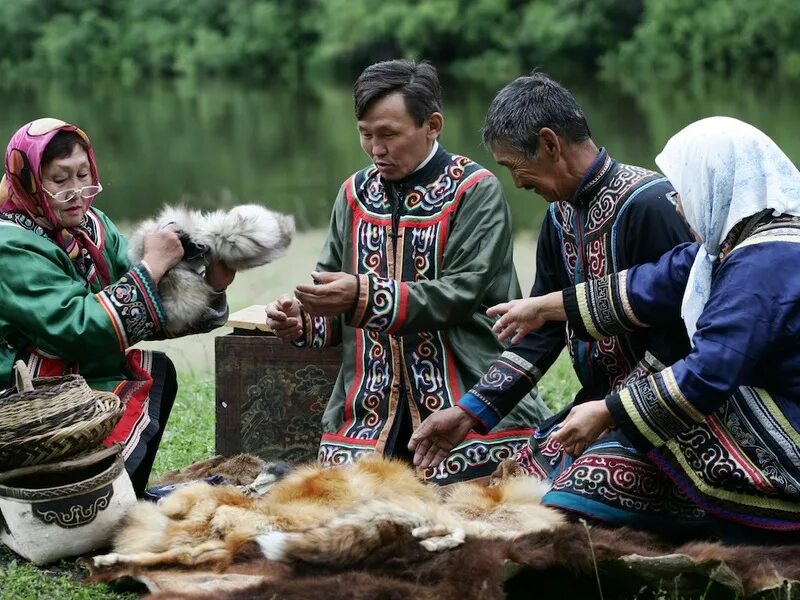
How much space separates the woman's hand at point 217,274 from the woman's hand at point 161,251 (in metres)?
0.15

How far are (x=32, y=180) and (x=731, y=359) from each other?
2262mm

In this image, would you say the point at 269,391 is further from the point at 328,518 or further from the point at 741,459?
the point at 741,459

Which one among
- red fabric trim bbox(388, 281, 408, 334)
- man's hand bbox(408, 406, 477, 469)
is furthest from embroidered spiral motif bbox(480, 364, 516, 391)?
red fabric trim bbox(388, 281, 408, 334)

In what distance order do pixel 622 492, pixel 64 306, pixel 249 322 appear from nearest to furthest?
pixel 622 492, pixel 64 306, pixel 249 322

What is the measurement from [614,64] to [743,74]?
3.92 metres

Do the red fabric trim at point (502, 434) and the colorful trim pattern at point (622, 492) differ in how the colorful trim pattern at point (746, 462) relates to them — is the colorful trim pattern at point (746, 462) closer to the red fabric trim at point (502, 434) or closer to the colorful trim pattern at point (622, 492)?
the colorful trim pattern at point (622, 492)

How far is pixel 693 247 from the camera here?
3.41 meters

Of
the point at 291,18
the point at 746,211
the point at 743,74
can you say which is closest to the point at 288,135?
the point at 743,74

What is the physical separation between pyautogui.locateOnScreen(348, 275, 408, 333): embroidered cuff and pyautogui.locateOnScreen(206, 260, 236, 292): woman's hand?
56cm

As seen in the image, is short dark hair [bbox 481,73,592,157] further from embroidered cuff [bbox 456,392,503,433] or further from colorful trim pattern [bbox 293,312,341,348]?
colorful trim pattern [bbox 293,312,341,348]

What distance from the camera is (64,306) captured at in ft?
12.5

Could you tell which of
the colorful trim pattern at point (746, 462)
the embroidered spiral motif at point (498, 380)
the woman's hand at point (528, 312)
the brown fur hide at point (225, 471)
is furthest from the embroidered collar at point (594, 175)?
the brown fur hide at point (225, 471)

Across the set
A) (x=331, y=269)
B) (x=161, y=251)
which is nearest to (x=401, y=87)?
(x=331, y=269)

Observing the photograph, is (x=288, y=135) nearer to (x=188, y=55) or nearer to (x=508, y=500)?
(x=188, y=55)
